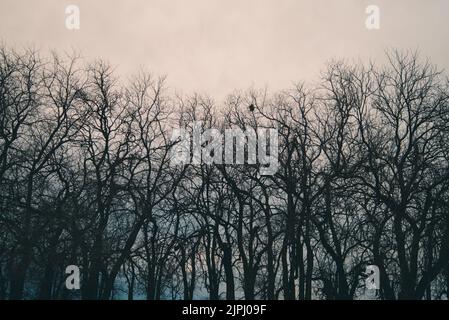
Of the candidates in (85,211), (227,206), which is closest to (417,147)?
(227,206)

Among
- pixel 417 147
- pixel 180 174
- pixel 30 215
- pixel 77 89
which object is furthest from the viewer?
pixel 180 174

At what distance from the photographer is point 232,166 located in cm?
2555

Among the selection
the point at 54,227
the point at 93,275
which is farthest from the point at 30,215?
the point at 93,275

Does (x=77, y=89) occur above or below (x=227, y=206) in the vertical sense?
above

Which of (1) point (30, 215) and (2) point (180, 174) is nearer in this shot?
(1) point (30, 215)

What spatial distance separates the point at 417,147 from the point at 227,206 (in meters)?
11.1

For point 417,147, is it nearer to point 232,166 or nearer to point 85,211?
point 232,166

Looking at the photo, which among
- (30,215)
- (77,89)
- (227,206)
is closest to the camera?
(30,215)

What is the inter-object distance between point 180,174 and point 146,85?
213 inches

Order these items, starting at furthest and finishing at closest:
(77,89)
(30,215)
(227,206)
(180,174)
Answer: (227,206)
(180,174)
(77,89)
(30,215)

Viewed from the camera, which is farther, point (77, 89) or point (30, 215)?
point (77, 89)

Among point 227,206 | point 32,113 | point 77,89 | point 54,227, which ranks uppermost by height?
point 77,89

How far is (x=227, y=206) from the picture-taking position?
28.3 metres

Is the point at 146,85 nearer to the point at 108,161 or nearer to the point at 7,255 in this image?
the point at 108,161
